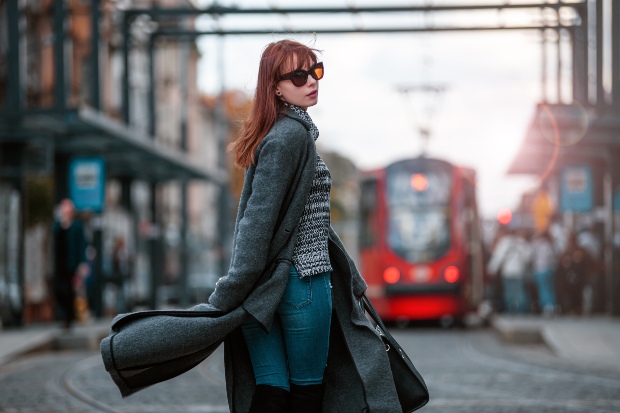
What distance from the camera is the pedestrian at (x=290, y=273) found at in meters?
4.46

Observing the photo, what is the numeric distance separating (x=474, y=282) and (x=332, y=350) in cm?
2073

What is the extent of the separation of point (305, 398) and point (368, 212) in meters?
20.6

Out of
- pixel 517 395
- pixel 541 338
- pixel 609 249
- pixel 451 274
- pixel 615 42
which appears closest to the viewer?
pixel 517 395

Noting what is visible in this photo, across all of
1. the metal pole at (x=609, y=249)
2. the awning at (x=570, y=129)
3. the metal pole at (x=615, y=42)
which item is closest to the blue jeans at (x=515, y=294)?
the metal pole at (x=609, y=249)

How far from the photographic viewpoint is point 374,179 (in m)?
25.0

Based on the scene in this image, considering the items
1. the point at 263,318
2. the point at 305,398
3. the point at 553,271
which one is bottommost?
the point at 553,271

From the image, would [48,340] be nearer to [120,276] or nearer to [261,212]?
[120,276]

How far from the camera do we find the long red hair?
15.3ft

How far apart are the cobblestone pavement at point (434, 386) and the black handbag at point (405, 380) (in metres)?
4.68

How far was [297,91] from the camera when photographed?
15.3 feet

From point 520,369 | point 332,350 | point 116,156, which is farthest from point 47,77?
point 332,350

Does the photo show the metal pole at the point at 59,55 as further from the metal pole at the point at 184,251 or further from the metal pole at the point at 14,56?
the metal pole at the point at 184,251

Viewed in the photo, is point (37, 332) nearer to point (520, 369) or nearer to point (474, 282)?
point (520, 369)

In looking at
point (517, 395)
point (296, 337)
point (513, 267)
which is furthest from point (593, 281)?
point (296, 337)
